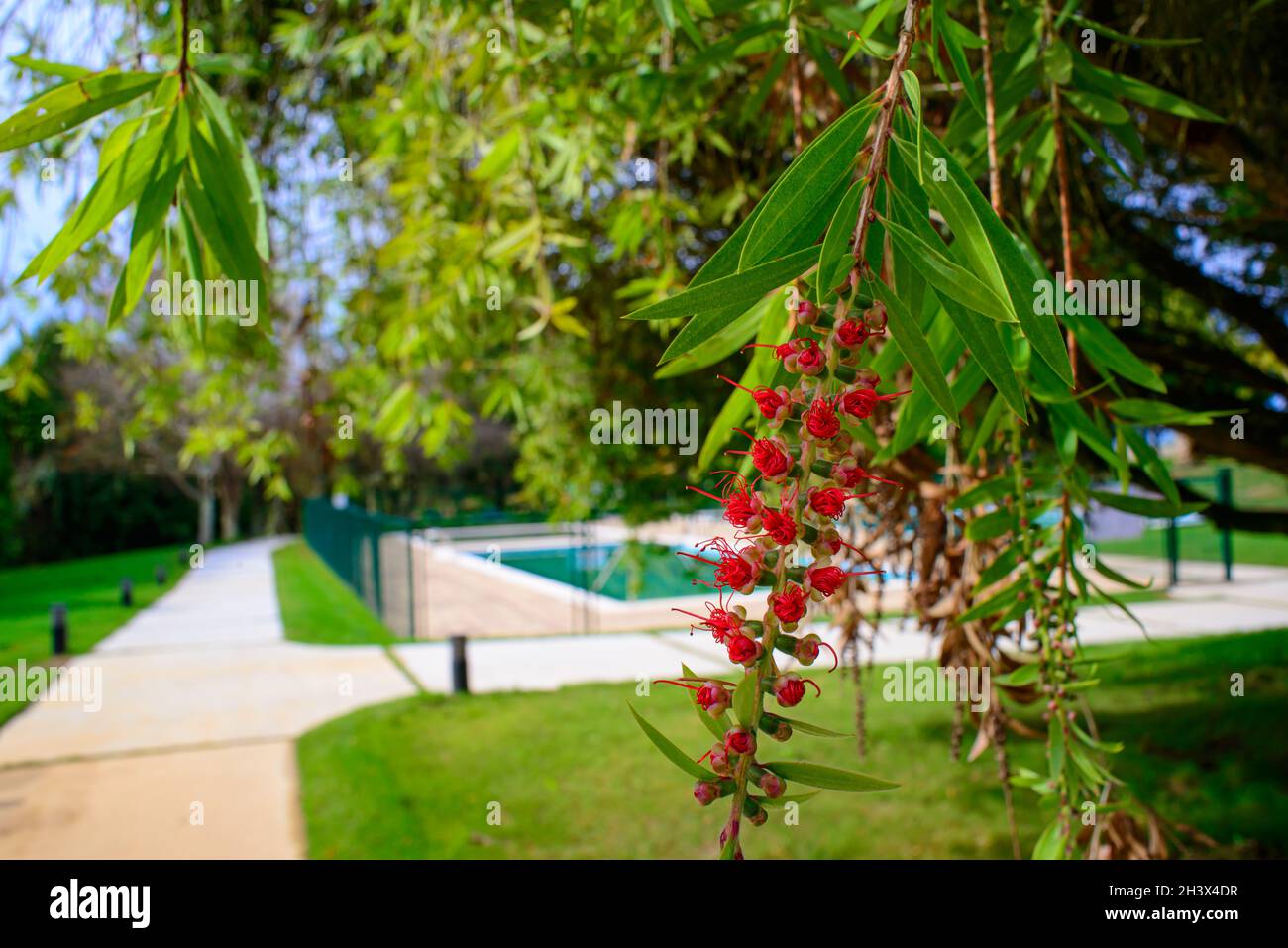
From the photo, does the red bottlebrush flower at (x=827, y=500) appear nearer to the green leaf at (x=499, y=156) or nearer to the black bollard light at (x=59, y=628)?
the green leaf at (x=499, y=156)

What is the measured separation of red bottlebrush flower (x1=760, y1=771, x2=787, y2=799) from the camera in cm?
57

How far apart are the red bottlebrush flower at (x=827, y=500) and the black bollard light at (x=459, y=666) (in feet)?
25.4

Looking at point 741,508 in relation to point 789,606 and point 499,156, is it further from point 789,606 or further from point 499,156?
point 499,156

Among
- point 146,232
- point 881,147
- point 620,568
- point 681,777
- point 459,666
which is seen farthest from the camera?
point 620,568

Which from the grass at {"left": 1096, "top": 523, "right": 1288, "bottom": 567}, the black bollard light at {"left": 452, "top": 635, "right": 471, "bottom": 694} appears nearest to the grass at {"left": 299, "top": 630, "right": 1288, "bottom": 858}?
the black bollard light at {"left": 452, "top": 635, "right": 471, "bottom": 694}

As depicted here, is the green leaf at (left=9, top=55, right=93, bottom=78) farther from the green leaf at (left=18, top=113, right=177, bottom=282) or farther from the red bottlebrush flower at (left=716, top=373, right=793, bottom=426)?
the red bottlebrush flower at (left=716, top=373, right=793, bottom=426)

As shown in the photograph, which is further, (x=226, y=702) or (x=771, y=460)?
(x=226, y=702)

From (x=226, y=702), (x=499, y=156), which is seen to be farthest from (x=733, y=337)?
(x=226, y=702)

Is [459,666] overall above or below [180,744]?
above

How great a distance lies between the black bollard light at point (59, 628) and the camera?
946 centimetres

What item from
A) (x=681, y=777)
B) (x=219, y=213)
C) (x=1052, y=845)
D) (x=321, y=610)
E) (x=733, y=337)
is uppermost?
(x=219, y=213)

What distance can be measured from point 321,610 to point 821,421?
13.7m

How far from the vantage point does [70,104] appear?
0.99 meters

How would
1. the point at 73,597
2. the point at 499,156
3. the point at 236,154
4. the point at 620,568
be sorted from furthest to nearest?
1. the point at 73,597
2. the point at 620,568
3. the point at 499,156
4. the point at 236,154
